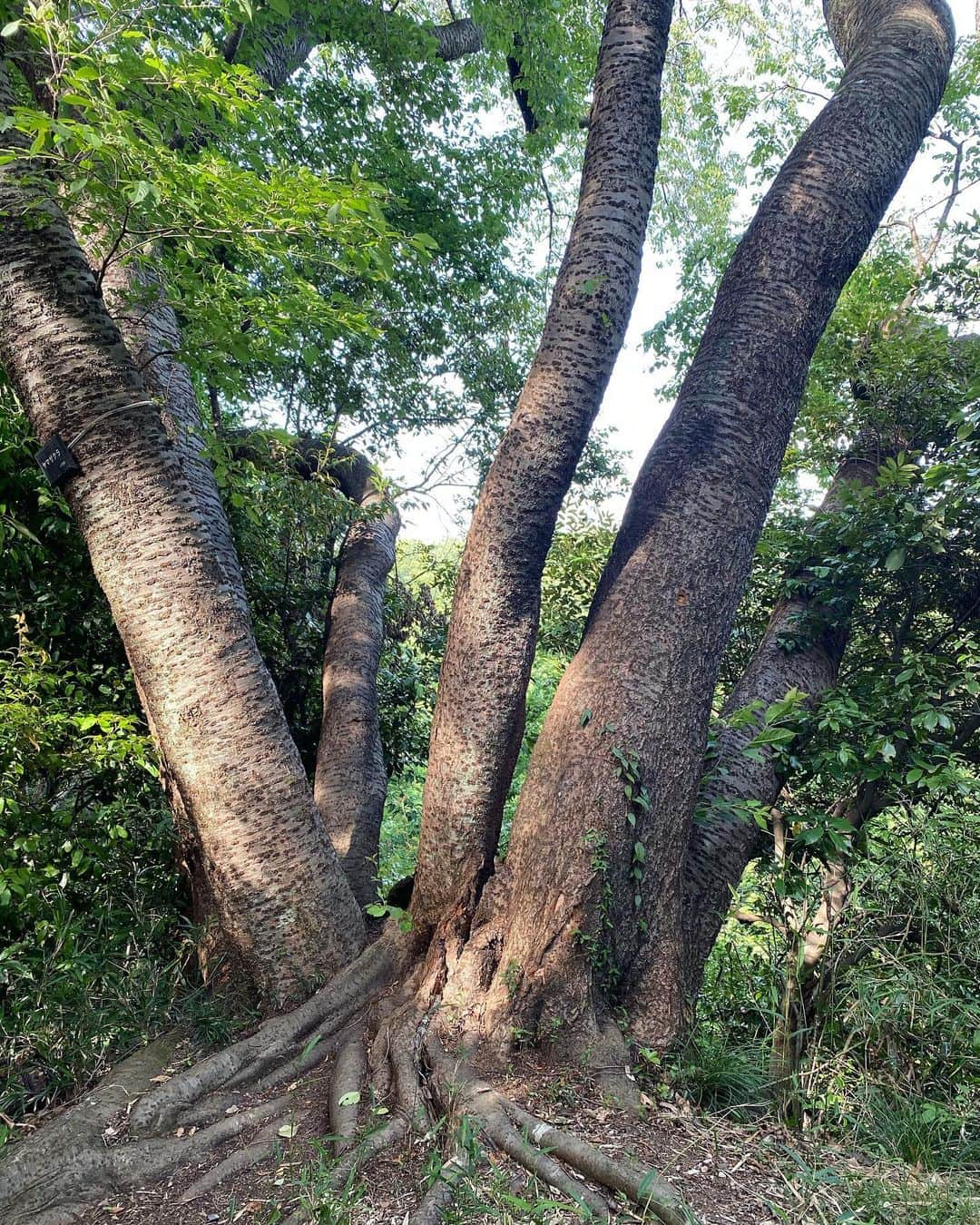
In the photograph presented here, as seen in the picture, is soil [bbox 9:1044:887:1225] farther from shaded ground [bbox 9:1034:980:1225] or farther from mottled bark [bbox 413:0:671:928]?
mottled bark [bbox 413:0:671:928]

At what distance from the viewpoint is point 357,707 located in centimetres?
486

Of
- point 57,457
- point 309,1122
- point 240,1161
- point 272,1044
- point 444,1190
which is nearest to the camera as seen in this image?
point 444,1190

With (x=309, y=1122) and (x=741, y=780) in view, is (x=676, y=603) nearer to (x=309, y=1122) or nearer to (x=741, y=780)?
(x=741, y=780)

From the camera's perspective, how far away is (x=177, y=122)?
8.86ft

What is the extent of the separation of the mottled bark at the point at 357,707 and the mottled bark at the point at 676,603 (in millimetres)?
1649

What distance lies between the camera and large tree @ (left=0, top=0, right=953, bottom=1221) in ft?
8.93

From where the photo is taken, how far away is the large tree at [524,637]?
272cm

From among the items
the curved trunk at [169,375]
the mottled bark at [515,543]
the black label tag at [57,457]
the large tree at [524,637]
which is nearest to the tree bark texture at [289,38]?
the curved trunk at [169,375]

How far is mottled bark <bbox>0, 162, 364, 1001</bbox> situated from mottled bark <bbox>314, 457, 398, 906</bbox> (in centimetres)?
88

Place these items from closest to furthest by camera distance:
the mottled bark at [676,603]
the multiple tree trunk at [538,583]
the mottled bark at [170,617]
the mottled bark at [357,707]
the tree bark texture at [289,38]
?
the mottled bark at [676,603] < the multiple tree trunk at [538,583] < the mottled bark at [170,617] < the mottled bark at [357,707] < the tree bark texture at [289,38]

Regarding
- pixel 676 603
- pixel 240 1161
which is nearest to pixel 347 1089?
pixel 240 1161

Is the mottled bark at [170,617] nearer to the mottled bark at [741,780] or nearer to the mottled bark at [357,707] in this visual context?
the mottled bark at [357,707]

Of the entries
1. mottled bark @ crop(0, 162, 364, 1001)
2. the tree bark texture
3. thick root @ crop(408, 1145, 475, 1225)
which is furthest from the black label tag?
the tree bark texture

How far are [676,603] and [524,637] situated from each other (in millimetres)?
635
